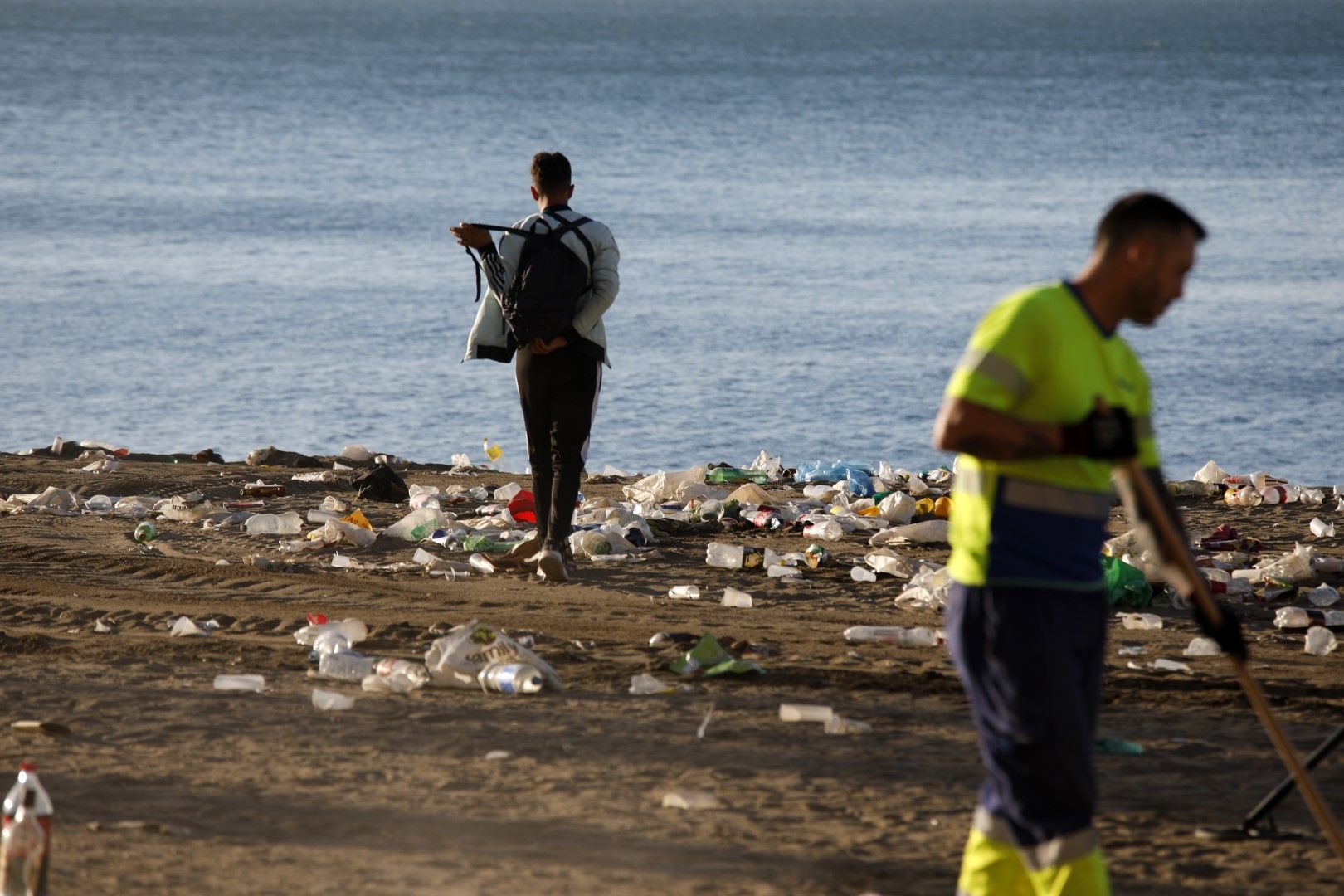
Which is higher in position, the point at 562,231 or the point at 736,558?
the point at 562,231

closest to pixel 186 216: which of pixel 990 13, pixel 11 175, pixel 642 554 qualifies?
pixel 11 175

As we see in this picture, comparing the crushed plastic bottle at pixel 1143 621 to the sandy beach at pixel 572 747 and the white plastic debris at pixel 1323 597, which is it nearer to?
the sandy beach at pixel 572 747

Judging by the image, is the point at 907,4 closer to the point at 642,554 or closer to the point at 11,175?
the point at 11,175

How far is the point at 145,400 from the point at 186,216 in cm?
1669

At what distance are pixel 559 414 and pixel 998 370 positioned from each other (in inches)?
166

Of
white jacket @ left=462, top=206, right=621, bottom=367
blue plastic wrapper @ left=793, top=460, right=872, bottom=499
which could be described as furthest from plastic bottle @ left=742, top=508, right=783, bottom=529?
white jacket @ left=462, top=206, right=621, bottom=367

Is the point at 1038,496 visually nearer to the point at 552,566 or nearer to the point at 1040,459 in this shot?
the point at 1040,459

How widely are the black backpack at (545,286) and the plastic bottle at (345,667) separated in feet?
5.49

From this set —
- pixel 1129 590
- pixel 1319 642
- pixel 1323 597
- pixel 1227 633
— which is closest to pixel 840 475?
pixel 1129 590

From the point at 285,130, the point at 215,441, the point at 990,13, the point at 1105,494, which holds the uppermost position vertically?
the point at 990,13

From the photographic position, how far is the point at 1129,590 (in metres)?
7.34

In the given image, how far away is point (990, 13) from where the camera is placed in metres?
143

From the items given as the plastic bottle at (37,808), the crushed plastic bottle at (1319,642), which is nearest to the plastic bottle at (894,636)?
the crushed plastic bottle at (1319,642)

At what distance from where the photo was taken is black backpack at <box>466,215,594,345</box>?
714 centimetres
